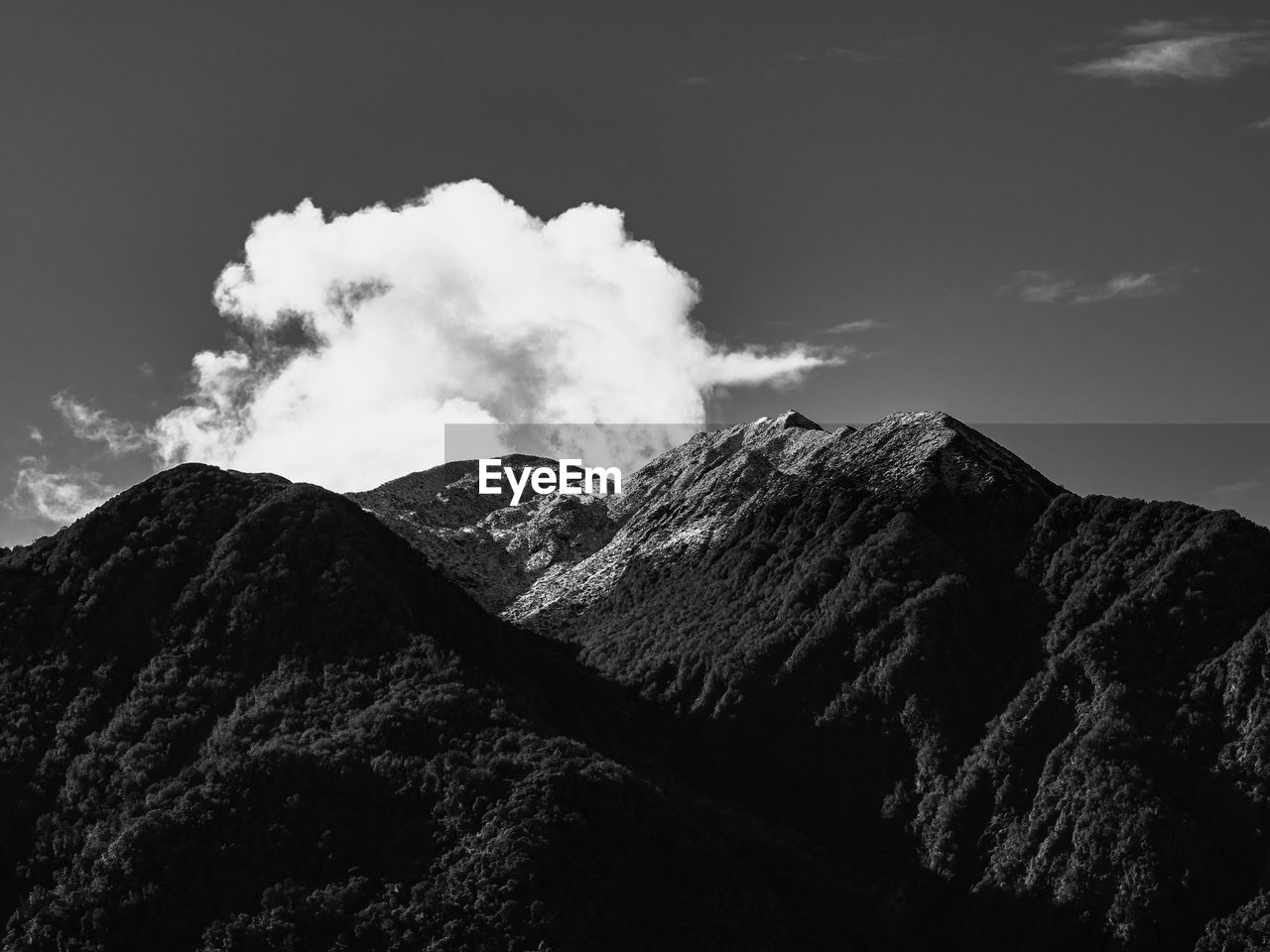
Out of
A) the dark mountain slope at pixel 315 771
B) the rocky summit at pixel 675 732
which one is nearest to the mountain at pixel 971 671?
the rocky summit at pixel 675 732

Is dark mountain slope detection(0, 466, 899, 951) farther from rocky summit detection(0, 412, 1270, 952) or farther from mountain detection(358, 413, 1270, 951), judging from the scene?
mountain detection(358, 413, 1270, 951)

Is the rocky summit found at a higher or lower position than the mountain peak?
lower

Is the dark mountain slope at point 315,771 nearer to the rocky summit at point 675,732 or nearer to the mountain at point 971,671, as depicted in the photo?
the rocky summit at point 675,732

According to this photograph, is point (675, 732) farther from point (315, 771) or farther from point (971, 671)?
point (315, 771)

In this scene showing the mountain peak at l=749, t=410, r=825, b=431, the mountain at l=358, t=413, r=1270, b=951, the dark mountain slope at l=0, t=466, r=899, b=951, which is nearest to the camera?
the dark mountain slope at l=0, t=466, r=899, b=951

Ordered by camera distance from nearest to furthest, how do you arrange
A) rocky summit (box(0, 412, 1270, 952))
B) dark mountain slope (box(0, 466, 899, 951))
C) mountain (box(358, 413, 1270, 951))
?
1. dark mountain slope (box(0, 466, 899, 951))
2. rocky summit (box(0, 412, 1270, 952))
3. mountain (box(358, 413, 1270, 951))

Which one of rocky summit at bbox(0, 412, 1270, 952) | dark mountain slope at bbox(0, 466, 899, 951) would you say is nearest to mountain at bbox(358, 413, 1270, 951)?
rocky summit at bbox(0, 412, 1270, 952)

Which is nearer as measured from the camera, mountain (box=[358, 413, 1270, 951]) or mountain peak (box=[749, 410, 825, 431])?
mountain (box=[358, 413, 1270, 951])
